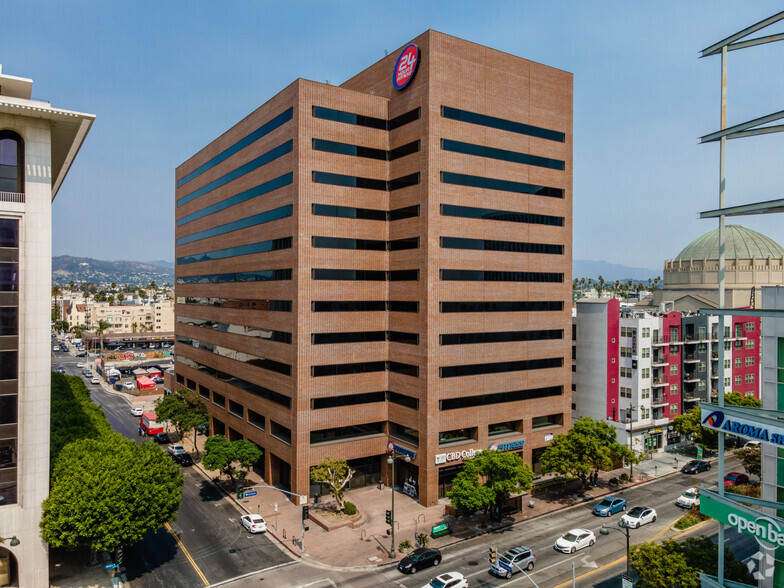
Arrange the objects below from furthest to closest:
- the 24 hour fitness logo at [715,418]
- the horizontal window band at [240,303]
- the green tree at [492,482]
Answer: the horizontal window band at [240,303], the green tree at [492,482], the 24 hour fitness logo at [715,418]

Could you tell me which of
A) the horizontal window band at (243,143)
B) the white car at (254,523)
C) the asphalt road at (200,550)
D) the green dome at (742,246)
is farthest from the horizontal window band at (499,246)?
the green dome at (742,246)

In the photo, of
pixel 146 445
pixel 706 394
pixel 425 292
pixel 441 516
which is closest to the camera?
pixel 146 445

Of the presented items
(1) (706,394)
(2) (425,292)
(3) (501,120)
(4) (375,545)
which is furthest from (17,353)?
(1) (706,394)

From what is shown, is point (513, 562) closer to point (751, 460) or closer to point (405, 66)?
point (751, 460)

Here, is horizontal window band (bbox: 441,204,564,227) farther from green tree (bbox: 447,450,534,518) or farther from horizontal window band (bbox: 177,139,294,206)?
green tree (bbox: 447,450,534,518)

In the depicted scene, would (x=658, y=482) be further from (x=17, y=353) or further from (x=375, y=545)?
(x=17, y=353)

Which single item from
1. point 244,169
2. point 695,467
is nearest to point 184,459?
point 244,169

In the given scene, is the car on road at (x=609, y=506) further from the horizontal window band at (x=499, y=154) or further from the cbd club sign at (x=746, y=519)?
the horizontal window band at (x=499, y=154)
